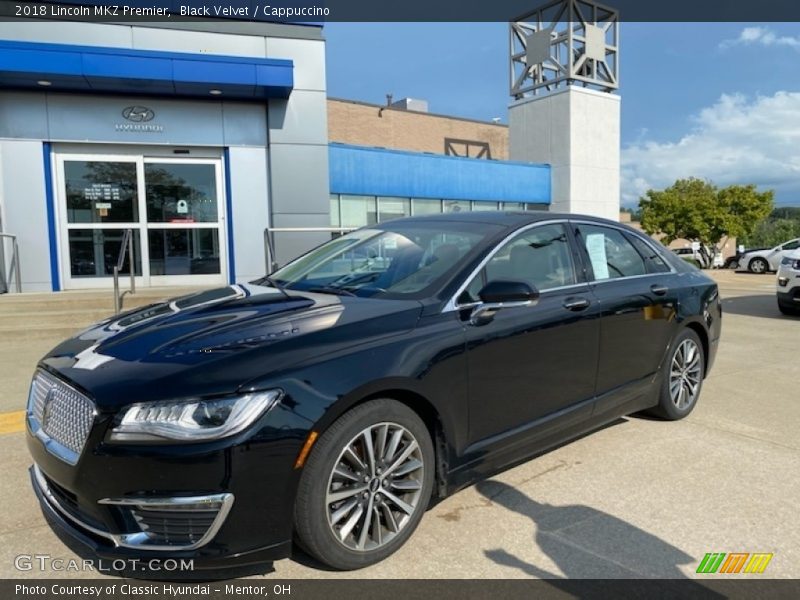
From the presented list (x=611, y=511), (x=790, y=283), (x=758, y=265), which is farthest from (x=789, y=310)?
(x=758, y=265)

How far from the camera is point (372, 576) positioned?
275cm

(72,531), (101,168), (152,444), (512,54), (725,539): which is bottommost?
(725,539)

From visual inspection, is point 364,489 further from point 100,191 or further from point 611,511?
point 100,191

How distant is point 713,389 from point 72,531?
5.62m

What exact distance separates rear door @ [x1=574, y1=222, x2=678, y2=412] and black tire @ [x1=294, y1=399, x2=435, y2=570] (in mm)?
1640

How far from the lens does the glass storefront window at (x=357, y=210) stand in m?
17.6

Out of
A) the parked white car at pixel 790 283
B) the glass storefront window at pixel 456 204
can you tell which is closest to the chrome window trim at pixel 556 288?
the parked white car at pixel 790 283

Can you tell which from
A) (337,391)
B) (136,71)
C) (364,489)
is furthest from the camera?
(136,71)

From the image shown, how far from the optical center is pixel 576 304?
386 centimetres

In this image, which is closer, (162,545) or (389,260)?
(162,545)

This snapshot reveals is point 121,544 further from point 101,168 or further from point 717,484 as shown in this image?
point 101,168

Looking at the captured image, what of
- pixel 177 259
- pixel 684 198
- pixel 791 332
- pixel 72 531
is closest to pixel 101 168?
pixel 177 259

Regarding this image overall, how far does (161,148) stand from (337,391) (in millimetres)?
10727

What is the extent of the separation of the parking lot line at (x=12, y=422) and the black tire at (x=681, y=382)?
499 centimetres
